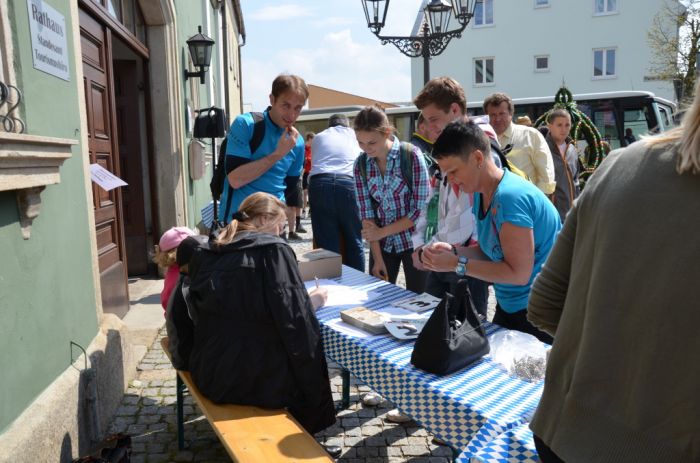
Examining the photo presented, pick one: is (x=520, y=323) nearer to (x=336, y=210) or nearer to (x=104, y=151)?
(x=336, y=210)

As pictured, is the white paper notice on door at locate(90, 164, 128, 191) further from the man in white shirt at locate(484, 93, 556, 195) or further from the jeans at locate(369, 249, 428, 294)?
the man in white shirt at locate(484, 93, 556, 195)

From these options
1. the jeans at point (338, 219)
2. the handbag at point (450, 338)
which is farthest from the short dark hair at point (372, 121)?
the handbag at point (450, 338)

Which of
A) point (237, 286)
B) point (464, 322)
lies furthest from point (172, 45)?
point (464, 322)

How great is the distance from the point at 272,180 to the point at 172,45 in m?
3.84

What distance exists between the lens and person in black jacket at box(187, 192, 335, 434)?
8.40ft

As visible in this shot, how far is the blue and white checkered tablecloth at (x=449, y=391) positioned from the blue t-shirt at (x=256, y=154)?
157 cm

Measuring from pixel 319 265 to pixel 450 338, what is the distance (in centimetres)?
159

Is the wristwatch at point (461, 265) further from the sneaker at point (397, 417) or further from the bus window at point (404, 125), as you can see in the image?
the bus window at point (404, 125)

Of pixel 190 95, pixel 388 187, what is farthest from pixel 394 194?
pixel 190 95

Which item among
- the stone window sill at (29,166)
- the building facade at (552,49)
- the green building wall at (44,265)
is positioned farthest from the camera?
the building facade at (552,49)

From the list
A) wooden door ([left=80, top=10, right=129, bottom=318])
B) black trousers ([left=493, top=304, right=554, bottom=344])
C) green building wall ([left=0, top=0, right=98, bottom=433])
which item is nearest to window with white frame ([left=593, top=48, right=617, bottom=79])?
wooden door ([left=80, top=10, right=129, bottom=318])

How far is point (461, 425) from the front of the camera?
1.92 meters

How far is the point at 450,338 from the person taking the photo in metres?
2.12

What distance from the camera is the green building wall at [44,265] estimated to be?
8.01 ft
